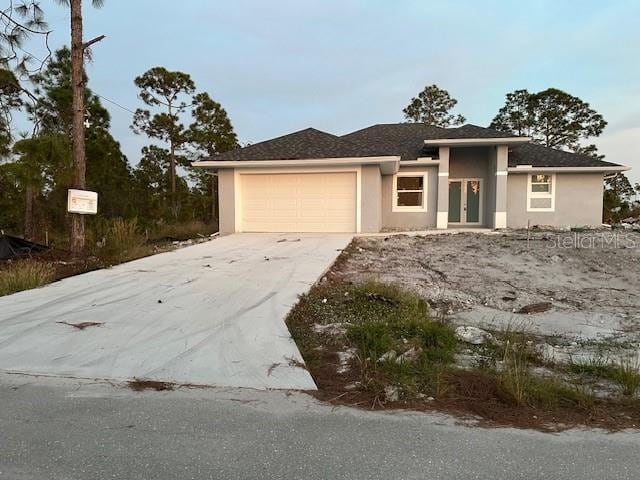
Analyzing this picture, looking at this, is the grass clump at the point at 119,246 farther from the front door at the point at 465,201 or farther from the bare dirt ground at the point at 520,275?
the front door at the point at 465,201

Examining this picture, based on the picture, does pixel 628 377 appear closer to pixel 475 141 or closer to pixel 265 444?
pixel 265 444

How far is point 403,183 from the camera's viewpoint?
18891mm

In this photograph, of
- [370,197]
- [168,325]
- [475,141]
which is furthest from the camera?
[475,141]

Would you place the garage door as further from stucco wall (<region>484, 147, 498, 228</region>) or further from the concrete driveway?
stucco wall (<region>484, 147, 498, 228</region>)

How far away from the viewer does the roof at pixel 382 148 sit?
16.0 metres

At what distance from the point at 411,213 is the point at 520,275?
960 centimetres

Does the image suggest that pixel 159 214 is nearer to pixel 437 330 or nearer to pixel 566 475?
pixel 437 330

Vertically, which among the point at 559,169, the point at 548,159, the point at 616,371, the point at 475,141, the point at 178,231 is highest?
the point at 475,141

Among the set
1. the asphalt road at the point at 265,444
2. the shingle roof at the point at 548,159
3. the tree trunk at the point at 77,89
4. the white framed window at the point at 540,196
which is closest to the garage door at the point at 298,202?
the tree trunk at the point at 77,89

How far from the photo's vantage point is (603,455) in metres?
2.90

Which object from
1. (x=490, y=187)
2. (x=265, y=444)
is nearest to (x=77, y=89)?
(x=265, y=444)

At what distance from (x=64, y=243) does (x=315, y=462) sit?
13.8 m

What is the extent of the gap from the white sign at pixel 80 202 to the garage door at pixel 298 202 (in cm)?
643

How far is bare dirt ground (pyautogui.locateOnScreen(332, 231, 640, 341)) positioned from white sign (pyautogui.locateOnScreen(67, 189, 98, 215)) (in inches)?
241
